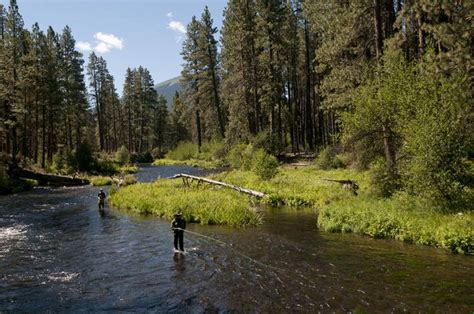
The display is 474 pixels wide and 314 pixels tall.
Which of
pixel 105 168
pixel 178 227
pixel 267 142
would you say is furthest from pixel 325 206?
pixel 105 168

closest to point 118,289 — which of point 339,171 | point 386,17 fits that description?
point 339,171

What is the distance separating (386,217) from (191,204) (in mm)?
10343

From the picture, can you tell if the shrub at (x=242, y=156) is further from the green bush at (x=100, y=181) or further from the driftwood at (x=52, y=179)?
the driftwood at (x=52, y=179)

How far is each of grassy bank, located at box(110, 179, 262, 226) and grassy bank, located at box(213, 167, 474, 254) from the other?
336 cm

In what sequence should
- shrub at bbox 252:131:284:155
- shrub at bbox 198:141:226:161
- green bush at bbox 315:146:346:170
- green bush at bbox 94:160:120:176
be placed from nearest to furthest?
green bush at bbox 315:146:346:170 < shrub at bbox 252:131:284:155 < green bush at bbox 94:160:120:176 < shrub at bbox 198:141:226:161

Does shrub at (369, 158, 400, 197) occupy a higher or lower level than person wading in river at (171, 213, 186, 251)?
higher

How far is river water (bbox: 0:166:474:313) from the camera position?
10.6 meters

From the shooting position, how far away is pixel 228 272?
13234mm

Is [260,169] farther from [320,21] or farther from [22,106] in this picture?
[22,106]

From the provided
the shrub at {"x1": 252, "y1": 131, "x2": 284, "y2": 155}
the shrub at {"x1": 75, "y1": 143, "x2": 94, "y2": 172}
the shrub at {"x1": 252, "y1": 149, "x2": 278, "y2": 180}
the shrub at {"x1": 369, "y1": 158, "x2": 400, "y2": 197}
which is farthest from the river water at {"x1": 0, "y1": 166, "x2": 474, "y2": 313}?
the shrub at {"x1": 75, "y1": 143, "x2": 94, "y2": 172}

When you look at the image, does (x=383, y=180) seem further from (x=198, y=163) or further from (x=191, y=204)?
(x=198, y=163)

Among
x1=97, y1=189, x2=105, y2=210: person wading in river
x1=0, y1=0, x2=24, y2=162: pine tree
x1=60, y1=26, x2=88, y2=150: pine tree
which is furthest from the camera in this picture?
x1=60, y1=26, x2=88, y2=150: pine tree

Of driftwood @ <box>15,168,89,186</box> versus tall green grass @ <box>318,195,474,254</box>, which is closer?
tall green grass @ <box>318,195,474,254</box>

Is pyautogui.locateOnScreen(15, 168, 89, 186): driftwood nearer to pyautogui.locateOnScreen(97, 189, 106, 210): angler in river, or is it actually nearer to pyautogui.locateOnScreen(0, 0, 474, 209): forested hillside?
pyautogui.locateOnScreen(0, 0, 474, 209): forested hillside
